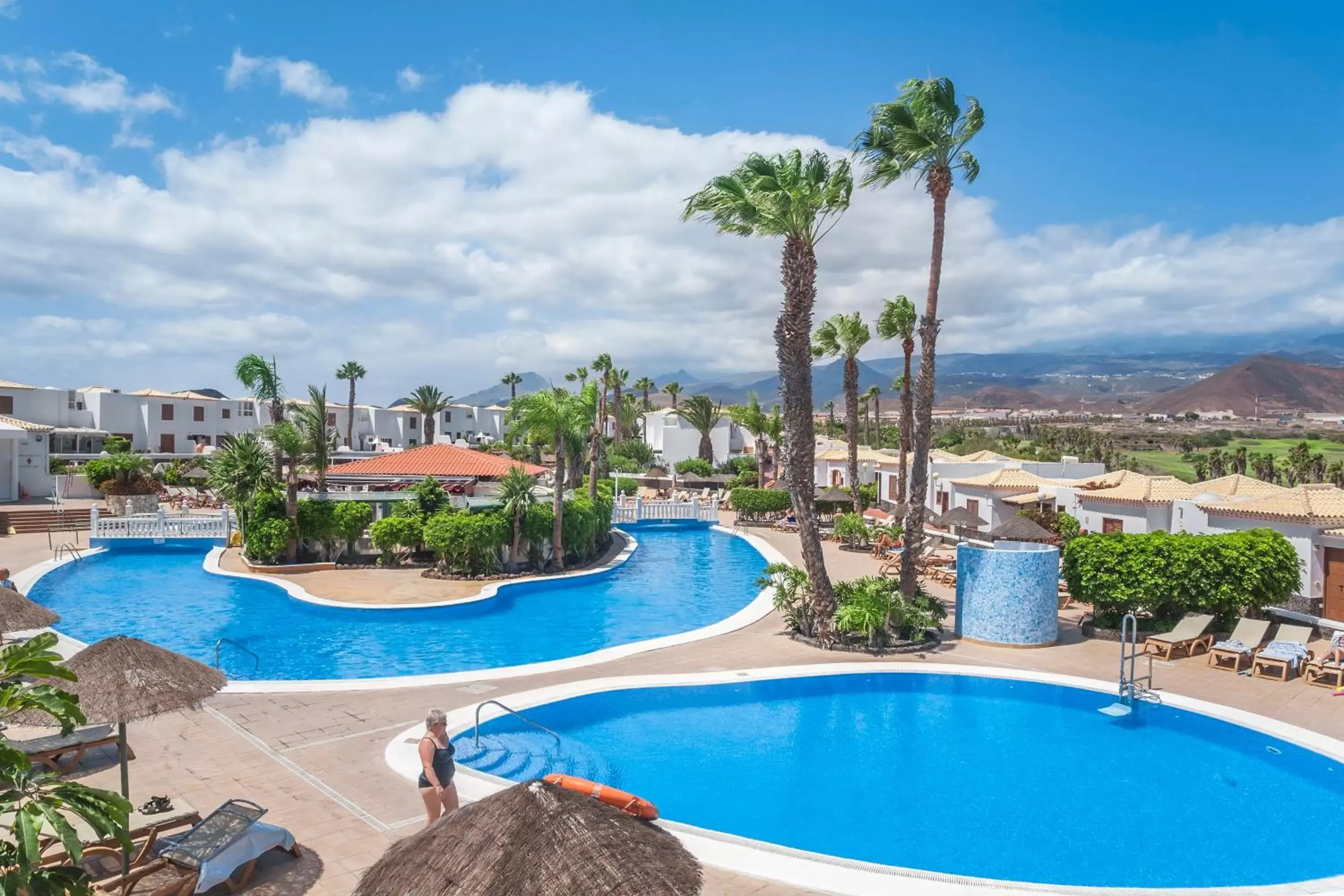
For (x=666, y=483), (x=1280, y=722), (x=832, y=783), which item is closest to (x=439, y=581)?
(x=832, y=783)

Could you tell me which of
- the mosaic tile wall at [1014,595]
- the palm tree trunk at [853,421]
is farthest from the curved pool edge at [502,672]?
the palm tree trunk at [853,421]

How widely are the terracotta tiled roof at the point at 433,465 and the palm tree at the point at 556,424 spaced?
4207 mm

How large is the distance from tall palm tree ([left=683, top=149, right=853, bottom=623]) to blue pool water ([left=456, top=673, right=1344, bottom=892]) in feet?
10.3

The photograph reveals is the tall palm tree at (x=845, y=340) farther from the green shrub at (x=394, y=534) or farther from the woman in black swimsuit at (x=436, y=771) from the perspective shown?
the woman in black swimsuit at (x=436, y=771)

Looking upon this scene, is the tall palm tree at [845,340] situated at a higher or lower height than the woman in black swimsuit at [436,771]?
higher

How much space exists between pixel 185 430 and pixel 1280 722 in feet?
220

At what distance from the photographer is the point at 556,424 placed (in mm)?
24297

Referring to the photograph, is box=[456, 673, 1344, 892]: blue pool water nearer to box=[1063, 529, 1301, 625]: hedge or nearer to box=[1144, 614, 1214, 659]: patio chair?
box=[1144, 614, 1214, 659]: patio chair

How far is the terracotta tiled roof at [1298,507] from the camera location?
18328mm

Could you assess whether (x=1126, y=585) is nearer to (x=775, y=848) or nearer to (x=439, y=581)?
(x=775, y=848)

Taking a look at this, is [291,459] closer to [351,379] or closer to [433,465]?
[433,465]

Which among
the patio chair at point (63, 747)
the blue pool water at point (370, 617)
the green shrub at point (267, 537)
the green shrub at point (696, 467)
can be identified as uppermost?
the green shrub at point (696, 467)

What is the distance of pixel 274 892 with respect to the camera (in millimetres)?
7059

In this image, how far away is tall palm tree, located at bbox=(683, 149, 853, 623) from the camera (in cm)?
1630
